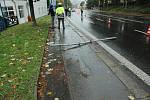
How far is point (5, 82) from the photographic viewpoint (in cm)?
552

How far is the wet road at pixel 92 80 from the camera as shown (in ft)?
15.6

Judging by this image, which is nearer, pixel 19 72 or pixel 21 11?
pixel 19 72

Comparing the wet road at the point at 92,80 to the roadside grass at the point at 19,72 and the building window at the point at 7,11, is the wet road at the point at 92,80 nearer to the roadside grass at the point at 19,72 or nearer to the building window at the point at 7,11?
the roadside grass at the point at 19,72

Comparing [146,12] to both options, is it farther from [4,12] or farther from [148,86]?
[148,86]

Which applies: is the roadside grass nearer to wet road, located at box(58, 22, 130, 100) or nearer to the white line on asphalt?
wet road, located at box(58, 22, 130, 100)

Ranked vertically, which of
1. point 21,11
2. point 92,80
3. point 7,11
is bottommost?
point 92,80

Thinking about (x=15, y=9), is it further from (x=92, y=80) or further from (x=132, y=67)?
(x=92, y=80)

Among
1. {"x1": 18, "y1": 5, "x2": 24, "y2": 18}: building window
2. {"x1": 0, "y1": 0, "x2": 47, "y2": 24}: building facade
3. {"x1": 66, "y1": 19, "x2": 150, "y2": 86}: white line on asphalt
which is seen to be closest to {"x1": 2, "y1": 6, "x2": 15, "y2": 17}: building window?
{"x1": 0, "y1": 0, "x2": 47, "y2": 24}: building facade

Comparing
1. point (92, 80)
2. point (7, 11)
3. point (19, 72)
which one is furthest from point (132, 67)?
point (7, 11)

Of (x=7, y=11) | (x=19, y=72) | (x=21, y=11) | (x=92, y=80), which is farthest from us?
(x=21, y=11)

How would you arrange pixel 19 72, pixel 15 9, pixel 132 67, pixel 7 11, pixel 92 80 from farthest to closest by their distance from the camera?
pixel 15 9 → pixel 7 11 → pixel 132 67 → pixel 19 72 → pixel 92 80

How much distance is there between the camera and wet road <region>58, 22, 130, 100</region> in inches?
187

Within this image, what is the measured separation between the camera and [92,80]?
5609mm

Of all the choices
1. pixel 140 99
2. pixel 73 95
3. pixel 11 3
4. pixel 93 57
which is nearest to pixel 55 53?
pixel 93 57
